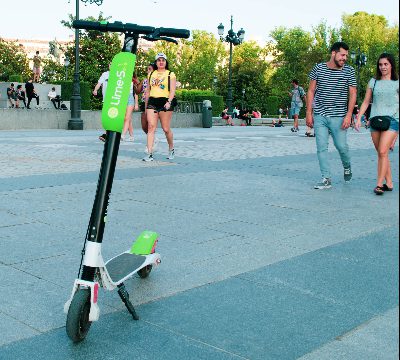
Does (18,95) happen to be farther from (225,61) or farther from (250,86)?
(225,61)

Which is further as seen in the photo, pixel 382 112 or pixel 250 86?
pixel 250 86

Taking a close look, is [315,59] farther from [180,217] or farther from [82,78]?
[180,217]

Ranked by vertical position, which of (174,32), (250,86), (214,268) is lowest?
(214,268)

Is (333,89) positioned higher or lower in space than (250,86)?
lower

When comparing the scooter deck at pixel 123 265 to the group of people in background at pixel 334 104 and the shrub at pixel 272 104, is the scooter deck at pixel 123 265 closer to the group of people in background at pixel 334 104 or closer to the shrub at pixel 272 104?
the group of people in background at pixel 334 104

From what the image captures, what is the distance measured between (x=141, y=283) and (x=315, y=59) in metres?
67.7

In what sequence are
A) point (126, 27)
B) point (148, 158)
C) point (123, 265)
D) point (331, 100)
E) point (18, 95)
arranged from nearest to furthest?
point (126, 27) < point (123, 265) < point (331, 100) < point (148, 158) < point (18, 95)

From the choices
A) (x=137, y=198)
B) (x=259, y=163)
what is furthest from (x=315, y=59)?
(x=137, y=198)

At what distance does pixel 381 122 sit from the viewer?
7.50 m

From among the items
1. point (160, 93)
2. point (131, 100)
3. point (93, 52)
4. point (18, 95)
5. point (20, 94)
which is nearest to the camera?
point (160, 93)

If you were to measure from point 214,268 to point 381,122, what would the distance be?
13.6ft

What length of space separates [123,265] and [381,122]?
16.2ft

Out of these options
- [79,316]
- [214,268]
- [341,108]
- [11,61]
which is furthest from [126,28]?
[11,61]

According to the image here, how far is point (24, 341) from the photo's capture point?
2863 mm
